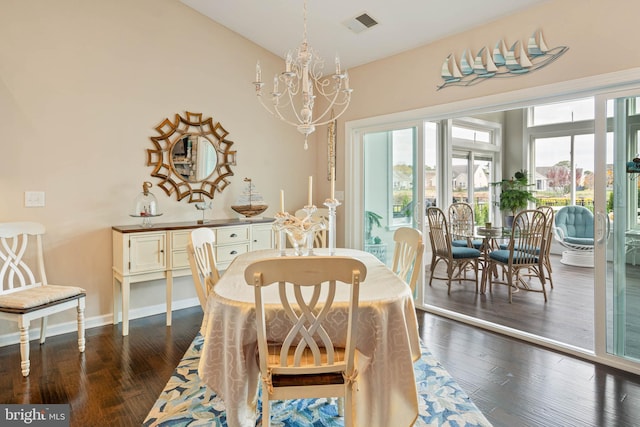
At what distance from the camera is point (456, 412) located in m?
2.08

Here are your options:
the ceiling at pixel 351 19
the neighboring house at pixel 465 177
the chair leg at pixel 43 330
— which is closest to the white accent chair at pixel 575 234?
the neighboring house at pixel 465 177

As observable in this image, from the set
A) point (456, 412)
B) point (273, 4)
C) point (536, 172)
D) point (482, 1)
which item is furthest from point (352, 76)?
point (536, 172)

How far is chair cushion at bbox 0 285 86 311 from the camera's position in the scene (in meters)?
2.50

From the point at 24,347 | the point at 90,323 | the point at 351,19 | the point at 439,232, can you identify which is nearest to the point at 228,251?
the point at 90,323

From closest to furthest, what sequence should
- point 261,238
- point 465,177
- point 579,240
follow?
point 261,238
point 579,240
point 465,177

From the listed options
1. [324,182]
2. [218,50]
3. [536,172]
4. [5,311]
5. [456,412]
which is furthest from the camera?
[536,172]

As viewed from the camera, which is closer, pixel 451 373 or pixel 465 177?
pixel 451 373

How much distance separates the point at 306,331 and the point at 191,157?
2984mm

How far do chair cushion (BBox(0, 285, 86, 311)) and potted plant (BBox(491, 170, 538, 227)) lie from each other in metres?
7.02

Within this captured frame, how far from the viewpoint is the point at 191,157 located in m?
4.00

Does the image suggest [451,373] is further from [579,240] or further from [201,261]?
[579,240]

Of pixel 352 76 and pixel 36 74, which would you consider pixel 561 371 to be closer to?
pixel 352 76

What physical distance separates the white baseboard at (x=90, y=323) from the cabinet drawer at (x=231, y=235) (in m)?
0.88

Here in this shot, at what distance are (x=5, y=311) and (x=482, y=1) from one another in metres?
4.24
